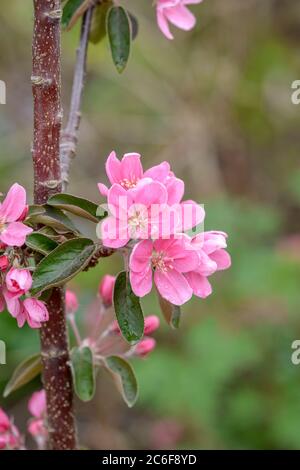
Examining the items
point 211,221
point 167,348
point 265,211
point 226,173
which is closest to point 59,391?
point 167,348

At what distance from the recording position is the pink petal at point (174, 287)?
2.76ft

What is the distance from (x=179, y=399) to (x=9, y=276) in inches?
61.0

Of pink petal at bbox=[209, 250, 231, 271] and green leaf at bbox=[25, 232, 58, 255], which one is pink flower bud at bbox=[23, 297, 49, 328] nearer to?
green leaf at bbox=[25, 232, 58, 255]

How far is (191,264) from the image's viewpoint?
83cm

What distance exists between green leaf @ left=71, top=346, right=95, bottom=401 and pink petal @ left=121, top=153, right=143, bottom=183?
0.27 m

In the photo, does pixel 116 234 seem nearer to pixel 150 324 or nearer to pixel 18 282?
pixel 18 282

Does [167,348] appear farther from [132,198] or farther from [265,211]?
[132,198]

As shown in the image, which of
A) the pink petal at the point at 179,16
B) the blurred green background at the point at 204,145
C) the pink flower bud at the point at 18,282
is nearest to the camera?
the pink flower bud at the point at 18,282

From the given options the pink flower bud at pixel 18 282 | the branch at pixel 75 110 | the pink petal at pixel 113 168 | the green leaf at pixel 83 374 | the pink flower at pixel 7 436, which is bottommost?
the pink flower at pixel 7 436

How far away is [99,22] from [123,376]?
57cm

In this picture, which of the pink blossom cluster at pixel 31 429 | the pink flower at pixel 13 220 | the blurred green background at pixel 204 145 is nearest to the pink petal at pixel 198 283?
the pink flower at pixel 13 220

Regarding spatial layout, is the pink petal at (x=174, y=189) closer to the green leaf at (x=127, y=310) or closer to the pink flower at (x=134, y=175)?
the pink flower at (x=134, y=175)

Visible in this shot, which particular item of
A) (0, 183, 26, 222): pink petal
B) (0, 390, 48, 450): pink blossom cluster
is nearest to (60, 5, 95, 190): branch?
(0, 183, 26, 222): pink petal

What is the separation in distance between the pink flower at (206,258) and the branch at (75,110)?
0.71 feet
